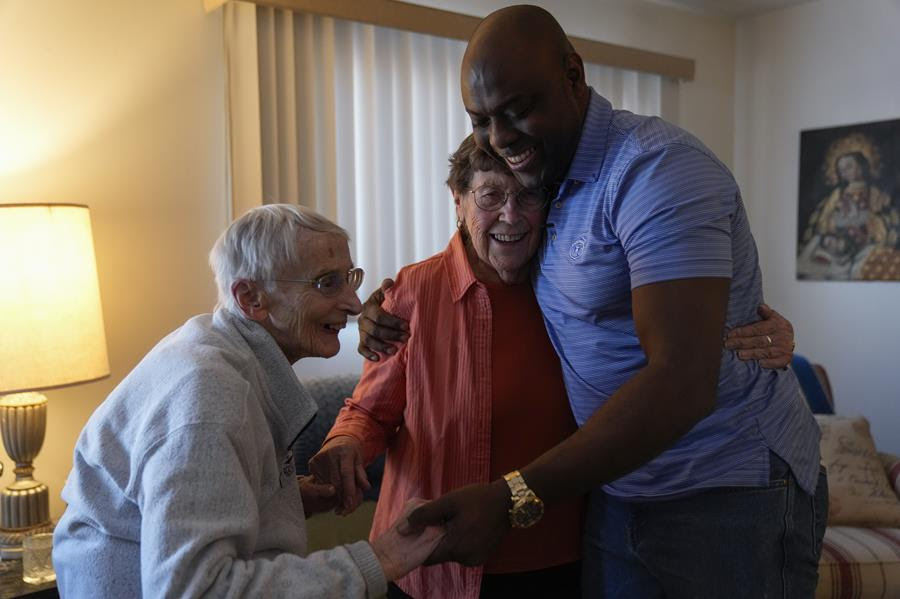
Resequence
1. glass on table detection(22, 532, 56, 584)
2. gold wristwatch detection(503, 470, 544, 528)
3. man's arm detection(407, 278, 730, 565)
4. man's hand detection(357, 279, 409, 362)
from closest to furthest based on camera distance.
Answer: man's arm detection(407, 278, 730, 565)
gold wristwatch detection(503, 470, 544, 528)
man's hand detection(357, 279, 409, 362)
glass on table detection(22, 532, 56, 584)

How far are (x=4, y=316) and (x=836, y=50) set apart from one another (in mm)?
4212

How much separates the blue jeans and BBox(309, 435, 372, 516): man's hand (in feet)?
1.64

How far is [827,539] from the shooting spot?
294cm

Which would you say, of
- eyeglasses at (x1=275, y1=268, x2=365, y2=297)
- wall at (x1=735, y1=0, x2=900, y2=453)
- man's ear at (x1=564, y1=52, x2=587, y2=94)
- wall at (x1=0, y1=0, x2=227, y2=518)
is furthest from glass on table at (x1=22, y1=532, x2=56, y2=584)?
wall at (x1=735, y1=0, x2=900, y2=453)

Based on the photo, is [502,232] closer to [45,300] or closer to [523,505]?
[523,505]

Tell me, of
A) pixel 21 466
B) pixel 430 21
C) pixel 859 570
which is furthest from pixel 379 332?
pixel 430 21

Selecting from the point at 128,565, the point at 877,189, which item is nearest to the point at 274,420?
the point at 128,565

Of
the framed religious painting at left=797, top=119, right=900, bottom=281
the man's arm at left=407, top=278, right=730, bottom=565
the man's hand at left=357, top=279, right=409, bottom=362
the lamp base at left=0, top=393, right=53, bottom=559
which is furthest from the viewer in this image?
the framed religious painting at left=797, top=119, right=900, bottom=281

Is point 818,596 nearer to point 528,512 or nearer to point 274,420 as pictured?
point 528,512

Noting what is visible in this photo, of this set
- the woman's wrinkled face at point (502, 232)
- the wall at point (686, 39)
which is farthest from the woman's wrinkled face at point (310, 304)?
the wall at point (686, 39)

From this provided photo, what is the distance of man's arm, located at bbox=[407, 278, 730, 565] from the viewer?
1199 millimetres

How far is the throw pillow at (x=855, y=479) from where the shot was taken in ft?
10.2

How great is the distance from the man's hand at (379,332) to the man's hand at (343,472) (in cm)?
19

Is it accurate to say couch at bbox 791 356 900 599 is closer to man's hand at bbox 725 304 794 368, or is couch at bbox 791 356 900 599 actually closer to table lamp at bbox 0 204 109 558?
man's hand at bbox 725 304 794 368
